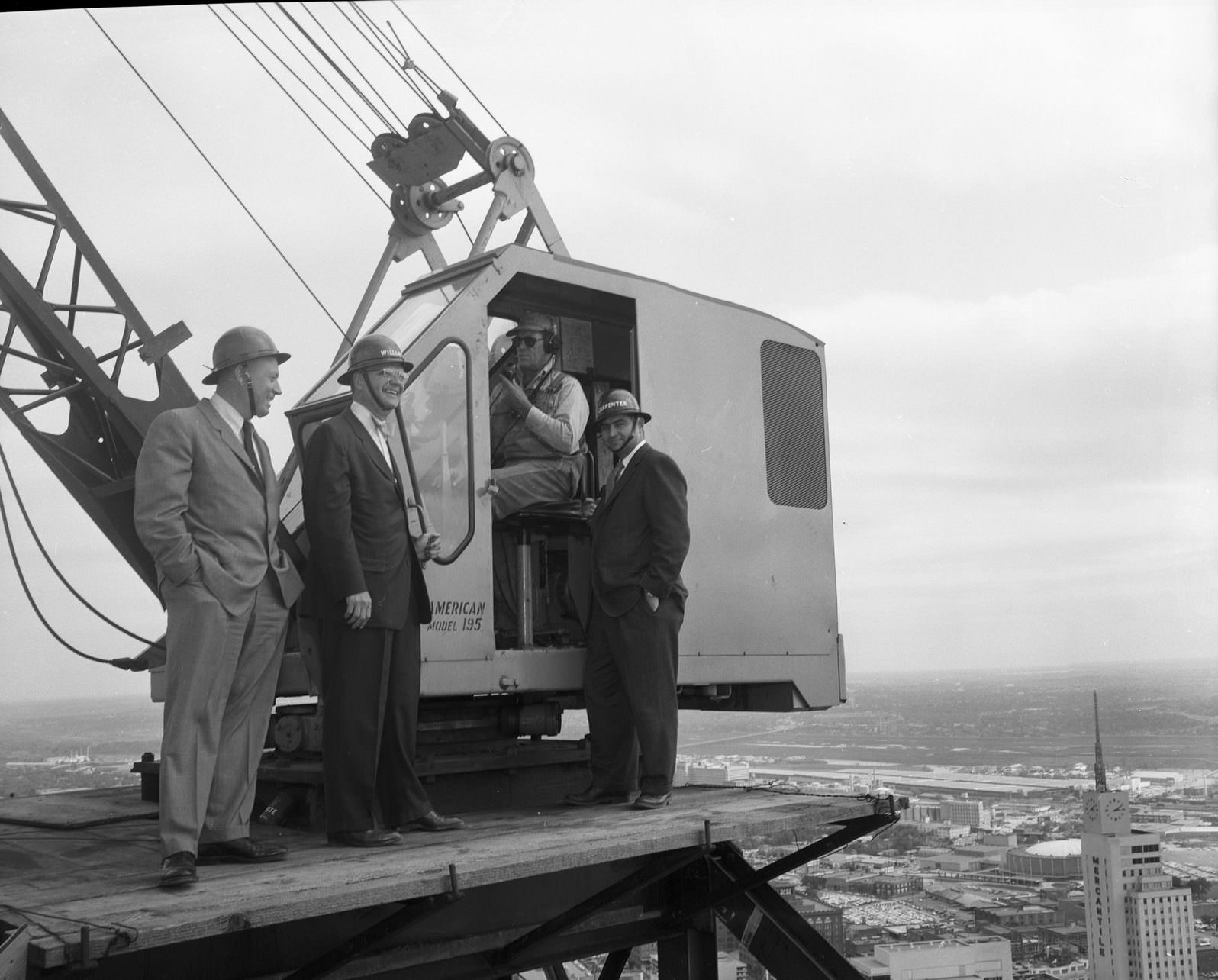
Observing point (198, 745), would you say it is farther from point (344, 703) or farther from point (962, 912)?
point (962, 912)

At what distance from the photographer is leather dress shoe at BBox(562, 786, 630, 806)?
565 cm

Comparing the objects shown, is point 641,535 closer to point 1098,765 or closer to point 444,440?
point 444,440

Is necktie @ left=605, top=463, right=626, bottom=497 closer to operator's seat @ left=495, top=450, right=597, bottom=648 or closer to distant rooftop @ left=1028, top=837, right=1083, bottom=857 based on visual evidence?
operator's seat @ left=495, top=450, right=597, bottom=648

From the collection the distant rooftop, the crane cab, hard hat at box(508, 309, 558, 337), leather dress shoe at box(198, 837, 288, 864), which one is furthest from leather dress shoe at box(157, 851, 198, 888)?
the distant rooftop

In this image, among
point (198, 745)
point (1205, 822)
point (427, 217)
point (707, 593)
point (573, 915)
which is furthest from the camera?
point (427, 217)

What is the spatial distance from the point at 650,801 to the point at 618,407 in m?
1.82

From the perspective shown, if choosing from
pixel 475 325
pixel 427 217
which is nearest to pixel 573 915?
pixel 475 325

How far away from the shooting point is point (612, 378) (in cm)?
697

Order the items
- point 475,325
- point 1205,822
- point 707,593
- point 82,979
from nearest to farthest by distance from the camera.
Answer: point 82,979
point 475,325
point 707,593
point 1205,822

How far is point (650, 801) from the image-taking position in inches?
214

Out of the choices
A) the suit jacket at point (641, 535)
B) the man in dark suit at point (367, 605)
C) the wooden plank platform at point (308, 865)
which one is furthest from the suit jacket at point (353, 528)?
the suit jacket at point (641, 535)

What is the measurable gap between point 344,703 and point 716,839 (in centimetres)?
157

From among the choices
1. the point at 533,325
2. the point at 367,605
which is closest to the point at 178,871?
the point at 367,605

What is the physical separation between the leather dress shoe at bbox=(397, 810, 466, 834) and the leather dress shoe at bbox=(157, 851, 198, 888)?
1.19 meters
